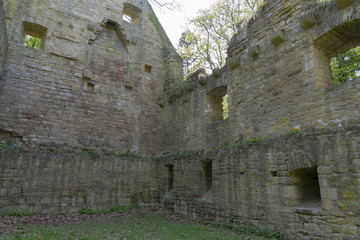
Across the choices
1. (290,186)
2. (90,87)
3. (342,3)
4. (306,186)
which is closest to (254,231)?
(290,186)

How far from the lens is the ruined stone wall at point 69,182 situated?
25.9 ft

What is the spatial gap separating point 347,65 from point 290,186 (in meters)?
7.54

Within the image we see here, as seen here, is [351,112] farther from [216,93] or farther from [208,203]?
[216,93]

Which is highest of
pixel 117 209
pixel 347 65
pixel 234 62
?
pixel 347 65

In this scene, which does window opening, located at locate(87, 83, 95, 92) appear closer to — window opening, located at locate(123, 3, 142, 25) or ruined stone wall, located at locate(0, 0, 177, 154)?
ruined stone wall, located at locate(0, 0, 177, 154)

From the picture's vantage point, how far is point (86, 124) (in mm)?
10844

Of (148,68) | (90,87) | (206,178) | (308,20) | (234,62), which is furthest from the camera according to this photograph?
(148,68)

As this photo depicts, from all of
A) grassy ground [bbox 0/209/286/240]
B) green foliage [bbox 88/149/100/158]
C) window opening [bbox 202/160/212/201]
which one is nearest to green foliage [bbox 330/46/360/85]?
window opening [bbox 202/160/212/201]

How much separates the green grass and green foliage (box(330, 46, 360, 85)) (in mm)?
8060

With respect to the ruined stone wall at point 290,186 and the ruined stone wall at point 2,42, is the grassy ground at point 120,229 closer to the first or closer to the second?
the ruined stone wall at point 290,186

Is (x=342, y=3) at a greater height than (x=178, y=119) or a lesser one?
greater

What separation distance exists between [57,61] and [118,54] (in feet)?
9.40

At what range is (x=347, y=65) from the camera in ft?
35.1

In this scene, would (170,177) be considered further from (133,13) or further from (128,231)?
(133,13)
